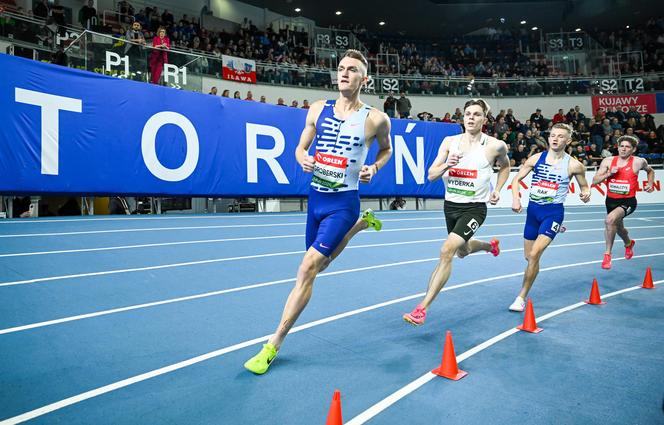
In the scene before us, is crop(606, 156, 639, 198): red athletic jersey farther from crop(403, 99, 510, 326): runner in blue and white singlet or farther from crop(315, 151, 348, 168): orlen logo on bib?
crop(315, 151, 348, 168): orlen logo on bib

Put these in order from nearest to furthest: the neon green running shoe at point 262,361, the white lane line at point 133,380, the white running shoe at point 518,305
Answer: the white lane line at point 133,380 < the neon green running shoe at point 262,361 < the white running shoe at point 518,305

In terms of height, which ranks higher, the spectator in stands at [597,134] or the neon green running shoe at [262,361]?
the spectator in stands at [597,134]

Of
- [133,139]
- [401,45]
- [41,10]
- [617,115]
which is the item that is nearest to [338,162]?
[133,139]

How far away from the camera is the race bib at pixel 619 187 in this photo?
8.19 meters

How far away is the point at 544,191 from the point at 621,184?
365 cm

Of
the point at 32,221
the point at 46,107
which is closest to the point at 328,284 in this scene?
the point at 32,221

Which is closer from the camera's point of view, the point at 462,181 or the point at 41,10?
the point at 462,181

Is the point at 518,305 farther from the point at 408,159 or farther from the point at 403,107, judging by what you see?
the point at 403,107

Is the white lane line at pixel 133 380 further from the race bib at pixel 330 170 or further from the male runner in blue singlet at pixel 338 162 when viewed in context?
the race bib at pixel 330 170

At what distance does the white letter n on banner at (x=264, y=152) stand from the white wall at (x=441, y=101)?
24.2 feet

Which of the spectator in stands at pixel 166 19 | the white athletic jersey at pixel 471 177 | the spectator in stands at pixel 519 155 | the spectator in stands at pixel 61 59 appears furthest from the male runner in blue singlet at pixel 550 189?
the spectator in stands at pixel 166 19

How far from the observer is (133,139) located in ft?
34.2

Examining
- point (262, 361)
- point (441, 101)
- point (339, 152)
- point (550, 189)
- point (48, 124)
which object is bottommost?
point (262, 361)

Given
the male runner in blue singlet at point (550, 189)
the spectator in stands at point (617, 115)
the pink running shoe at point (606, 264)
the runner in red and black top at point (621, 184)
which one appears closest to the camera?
the male runner in blue singlet at point (550, 189)
